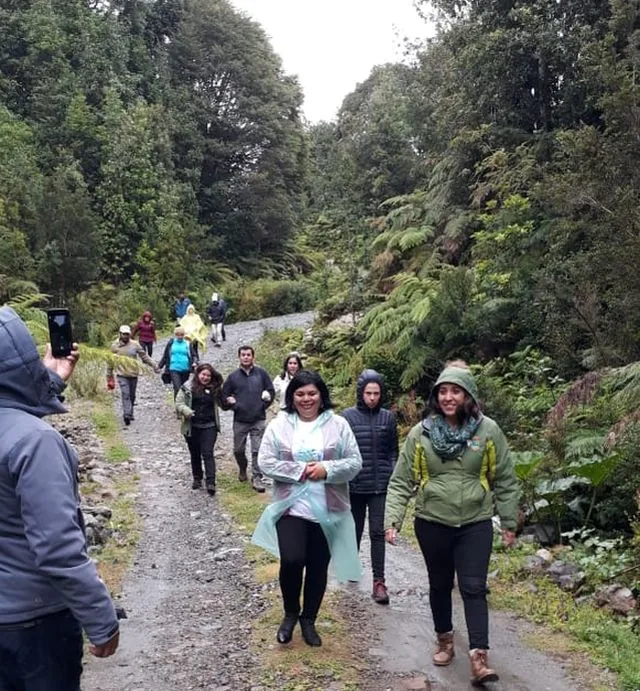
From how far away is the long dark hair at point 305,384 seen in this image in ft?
16.4

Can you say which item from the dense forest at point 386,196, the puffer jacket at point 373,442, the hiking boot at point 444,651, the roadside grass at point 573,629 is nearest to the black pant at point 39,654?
the hiking boot at point 444,651

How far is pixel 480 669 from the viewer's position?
4570 millimetres

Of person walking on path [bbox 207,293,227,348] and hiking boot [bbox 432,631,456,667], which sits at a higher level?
person walking on path [bbox 207,293,227,348]

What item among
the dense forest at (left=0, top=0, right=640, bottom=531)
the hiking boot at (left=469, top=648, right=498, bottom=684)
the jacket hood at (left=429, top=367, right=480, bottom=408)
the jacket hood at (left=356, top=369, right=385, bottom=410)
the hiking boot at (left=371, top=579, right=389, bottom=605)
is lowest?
the hiking boot at (left=371, top=579, right=389, bottom=605)

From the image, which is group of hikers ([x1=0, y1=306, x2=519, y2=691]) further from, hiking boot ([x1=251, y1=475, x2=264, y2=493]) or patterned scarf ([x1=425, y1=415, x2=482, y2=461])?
hiking boot ([x1=251, y1=475, x2=264, y2=493])

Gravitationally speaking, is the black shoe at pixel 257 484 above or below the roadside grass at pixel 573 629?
above

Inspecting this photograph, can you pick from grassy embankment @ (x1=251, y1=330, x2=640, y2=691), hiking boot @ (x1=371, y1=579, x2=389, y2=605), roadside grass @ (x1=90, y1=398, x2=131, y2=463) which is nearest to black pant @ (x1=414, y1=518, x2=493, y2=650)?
grassy embankment @ (x1=251, y1=330, x2=640, y2=691)

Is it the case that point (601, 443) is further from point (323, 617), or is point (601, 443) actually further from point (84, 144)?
point (84, 144)

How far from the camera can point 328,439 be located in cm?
495

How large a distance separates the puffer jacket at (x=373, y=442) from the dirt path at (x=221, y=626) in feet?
3.17

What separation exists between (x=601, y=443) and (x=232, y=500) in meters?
4.49

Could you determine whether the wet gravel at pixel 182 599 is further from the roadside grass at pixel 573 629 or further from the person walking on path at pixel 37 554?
the person walking on path at pixel 37 554

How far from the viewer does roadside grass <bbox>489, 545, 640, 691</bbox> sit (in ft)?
16.3

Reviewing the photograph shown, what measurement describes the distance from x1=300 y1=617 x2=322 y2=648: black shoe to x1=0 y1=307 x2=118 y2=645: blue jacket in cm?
279
